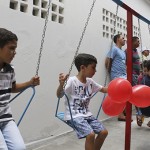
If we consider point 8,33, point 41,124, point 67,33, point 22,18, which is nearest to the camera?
point 8,33

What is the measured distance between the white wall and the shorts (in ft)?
2.44

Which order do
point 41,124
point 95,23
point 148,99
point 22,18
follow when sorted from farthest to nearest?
point 95,23 < point 41,124 < point 22,18 < point 148,99

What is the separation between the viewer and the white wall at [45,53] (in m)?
2.81

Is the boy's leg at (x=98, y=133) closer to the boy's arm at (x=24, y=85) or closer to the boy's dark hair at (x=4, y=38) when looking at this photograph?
the boy's arm at (x=24, y=85)

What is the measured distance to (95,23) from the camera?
4.14m

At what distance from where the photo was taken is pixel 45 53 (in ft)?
10.3

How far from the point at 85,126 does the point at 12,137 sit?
75 cm

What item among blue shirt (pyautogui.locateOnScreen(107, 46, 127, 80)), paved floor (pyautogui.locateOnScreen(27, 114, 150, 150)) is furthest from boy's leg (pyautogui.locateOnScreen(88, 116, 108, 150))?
blue shirt (pyautogui.locateOnScreen(107, 46, 127, 80))

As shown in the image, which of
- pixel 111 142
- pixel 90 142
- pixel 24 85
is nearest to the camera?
pixel 24 85

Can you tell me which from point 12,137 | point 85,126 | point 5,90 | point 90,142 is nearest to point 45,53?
point 85,126

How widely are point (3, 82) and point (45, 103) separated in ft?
4.52

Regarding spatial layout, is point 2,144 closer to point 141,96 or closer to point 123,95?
point 123,95

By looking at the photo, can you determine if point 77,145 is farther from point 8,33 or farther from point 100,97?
point 8,33

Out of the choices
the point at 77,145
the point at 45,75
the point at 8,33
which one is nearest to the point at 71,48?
the point at 45,75
